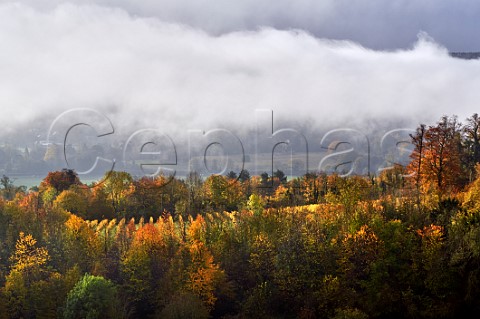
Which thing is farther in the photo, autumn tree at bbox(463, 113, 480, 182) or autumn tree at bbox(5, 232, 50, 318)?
autumn tree at bbox(463, 113, 480, 182)

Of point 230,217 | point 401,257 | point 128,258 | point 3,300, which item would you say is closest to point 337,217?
point 401,257

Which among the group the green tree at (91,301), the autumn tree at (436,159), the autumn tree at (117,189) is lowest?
the green tree at (91,301)

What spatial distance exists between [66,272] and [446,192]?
68271 mm

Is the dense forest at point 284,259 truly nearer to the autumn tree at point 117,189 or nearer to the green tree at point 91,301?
the green tree at point 91,301

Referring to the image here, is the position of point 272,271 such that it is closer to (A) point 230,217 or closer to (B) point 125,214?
(A) point 230,217

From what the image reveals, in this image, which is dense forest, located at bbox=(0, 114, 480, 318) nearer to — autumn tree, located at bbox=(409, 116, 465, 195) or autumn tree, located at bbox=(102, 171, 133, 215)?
autumn tree, located at bbox=(409, 116, 465, 195)

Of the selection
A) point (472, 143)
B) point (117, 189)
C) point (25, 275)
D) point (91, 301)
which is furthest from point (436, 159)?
point (117, 189)

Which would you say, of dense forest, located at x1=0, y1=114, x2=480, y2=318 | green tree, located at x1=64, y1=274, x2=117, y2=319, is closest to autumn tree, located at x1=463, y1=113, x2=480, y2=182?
dense forest, located at x1=0, y1=114, x2=480, y2=318

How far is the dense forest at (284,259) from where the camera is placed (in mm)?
75375

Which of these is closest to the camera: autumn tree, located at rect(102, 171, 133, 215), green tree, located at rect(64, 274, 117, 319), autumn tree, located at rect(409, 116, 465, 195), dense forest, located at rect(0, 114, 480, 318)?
green tree, located at rect(64, 274, 117, 319)

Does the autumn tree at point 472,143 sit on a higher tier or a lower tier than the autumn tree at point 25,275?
higher

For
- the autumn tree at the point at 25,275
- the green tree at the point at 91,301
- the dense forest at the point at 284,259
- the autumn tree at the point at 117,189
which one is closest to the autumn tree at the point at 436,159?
the dense forest at the point at 284,259

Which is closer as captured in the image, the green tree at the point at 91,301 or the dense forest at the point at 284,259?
the green tree at the point at 91,301

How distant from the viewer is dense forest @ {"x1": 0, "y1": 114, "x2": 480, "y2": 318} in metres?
75.4
